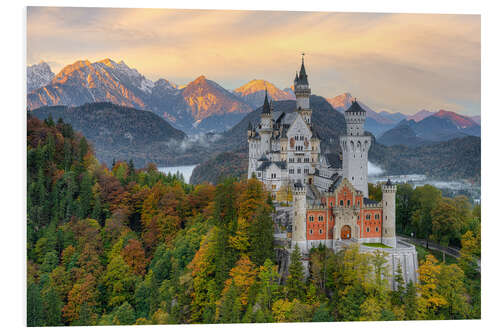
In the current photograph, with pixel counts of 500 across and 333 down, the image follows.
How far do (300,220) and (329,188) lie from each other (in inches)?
100

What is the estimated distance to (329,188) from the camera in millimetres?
21719

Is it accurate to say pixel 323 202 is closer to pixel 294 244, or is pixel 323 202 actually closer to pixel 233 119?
pixel 294 244

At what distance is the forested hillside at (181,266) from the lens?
60.0 feet

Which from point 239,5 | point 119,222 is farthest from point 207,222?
point 239,5

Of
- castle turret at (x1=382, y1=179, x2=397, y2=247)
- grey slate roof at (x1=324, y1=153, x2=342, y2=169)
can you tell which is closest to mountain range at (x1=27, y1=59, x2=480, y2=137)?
grey slate roof at (x1=324, y1=153, x2=342, y2=169)

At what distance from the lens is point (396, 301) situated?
18.4 metres

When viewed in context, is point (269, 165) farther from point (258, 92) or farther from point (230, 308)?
point (230, 308)

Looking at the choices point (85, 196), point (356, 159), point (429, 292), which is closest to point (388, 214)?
point (356, 159)

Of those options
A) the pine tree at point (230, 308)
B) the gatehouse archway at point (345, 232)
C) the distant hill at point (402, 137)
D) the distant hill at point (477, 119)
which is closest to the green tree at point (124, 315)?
the pine tree at point (230, 308)

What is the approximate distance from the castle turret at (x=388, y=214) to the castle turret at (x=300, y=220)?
3.73 m

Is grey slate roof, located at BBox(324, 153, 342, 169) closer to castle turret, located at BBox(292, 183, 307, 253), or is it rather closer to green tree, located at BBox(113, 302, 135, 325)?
castle turret, located at BBox(292, 183, 307, 253)

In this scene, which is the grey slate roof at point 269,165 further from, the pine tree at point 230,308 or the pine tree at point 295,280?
the pine tree at point 230,308

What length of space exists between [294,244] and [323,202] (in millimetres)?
2365

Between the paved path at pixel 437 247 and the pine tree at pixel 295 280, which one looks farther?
the paved path at pixel 437 247
